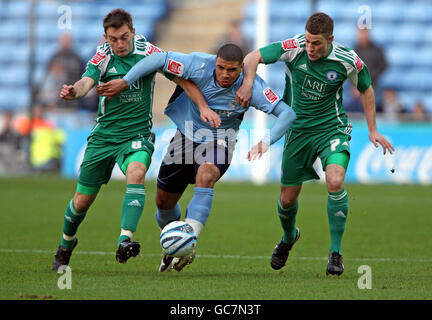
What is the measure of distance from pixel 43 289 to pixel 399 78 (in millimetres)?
19623

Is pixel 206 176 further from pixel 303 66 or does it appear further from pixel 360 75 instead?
pixel 360 75

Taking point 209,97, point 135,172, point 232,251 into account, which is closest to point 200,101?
point 209,97

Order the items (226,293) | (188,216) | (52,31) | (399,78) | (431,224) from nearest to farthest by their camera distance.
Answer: (226,293) → (188,216) → (431,224) → (399,78) → (52,31)

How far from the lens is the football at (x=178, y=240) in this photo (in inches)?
264

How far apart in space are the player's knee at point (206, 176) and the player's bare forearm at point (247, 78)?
1.99ft

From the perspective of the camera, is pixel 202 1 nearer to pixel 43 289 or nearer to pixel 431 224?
pixel 431 224

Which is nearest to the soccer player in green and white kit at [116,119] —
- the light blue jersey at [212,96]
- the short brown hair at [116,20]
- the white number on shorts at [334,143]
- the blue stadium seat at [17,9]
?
the short brown hair at [116,20]

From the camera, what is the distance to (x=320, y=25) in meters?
7.28

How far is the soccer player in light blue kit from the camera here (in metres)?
7.08

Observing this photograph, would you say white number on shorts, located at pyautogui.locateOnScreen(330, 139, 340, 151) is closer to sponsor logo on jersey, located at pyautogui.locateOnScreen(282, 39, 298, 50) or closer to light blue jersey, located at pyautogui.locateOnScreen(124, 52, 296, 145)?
light blue jersey, located at pyautogui.locateOnScreen(124, 52, 296, 145)

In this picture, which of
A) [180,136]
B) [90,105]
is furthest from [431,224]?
[90,105]

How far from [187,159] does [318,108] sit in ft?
4.25

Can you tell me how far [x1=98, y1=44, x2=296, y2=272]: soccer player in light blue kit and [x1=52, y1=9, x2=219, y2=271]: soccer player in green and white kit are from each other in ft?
0.61

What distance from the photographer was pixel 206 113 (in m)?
7.19
